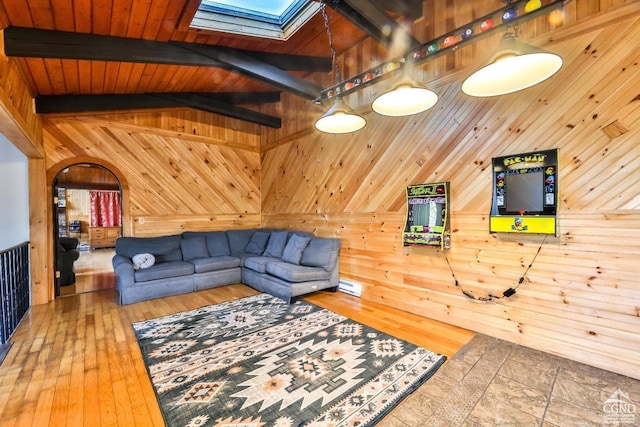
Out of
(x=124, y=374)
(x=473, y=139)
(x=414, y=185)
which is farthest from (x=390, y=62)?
(x=124, y=374)

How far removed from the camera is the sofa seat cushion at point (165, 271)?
430 centimetres

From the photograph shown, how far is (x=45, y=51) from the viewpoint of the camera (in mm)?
2672

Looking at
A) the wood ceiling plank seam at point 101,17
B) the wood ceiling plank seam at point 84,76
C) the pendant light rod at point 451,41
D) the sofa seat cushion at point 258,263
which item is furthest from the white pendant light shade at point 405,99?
the wood ceiling plank seam at point 84,76

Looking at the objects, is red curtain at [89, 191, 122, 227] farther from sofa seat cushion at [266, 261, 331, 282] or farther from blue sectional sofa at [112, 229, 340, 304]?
sofa seat cushion at [266, 261, 331, 282]

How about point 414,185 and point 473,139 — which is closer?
point 473,139

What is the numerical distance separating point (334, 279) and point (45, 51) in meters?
4.23

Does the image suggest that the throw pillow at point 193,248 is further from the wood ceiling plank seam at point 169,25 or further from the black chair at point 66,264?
the wood ceiling plank seam at point 169,25

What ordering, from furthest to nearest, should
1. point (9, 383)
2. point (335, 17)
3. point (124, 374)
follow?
point (335, 17), point (124, 374), point (9, 383)

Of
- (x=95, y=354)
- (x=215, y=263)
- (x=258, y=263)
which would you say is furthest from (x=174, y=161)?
(x=95, y=354)

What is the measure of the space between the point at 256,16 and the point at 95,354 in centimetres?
383

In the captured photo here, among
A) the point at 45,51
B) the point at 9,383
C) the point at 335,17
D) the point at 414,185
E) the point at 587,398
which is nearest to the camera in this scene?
the point at 587,398

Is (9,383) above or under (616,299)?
under

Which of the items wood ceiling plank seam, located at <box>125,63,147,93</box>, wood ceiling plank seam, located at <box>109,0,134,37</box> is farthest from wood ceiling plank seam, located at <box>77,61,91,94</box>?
wood ceiling plank seam, located at <box>109,0,134,37</box>

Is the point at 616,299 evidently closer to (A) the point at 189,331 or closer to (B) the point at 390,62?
(B) the point at 390,62
